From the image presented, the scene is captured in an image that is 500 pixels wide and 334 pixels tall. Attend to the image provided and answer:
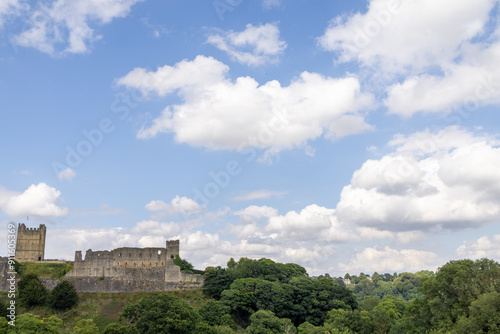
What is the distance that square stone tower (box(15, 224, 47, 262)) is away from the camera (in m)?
81.3

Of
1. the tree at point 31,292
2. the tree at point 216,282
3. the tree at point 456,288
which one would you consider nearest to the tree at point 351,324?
the tree at point 456,288

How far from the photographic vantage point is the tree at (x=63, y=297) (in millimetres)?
66312

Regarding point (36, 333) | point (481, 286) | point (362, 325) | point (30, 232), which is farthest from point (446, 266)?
point (30, 232)

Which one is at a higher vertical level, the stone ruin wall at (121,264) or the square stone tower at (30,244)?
the square stone tower at (30,244)

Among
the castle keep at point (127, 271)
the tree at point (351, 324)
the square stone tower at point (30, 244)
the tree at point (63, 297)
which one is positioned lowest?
the tree at point (351, 324)

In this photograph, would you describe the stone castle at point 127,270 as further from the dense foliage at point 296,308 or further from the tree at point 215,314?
the tree at point 215,314

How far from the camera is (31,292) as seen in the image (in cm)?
6638

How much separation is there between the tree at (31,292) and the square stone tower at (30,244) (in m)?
13.8

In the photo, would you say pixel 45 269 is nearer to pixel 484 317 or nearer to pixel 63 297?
pixel 63 297

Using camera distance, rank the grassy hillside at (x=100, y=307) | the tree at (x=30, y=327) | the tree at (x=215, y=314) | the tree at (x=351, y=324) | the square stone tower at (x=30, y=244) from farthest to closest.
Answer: the square stone tower at (x=30, y=244)
the grassy hillside at (x=100, y=307)
the tree at (x=215, y=314)
the tree at (x=351, y=324)
the tree at (x=30, y=327)

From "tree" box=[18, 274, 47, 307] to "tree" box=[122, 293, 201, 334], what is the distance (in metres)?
25.1

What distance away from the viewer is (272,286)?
72000 millimetres

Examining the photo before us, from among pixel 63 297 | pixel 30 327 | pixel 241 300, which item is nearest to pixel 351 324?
pixel 241 300

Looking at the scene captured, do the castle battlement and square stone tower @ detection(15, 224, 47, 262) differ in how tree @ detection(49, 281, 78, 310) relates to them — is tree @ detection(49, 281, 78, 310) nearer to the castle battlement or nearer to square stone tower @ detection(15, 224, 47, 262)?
the castle battlement
